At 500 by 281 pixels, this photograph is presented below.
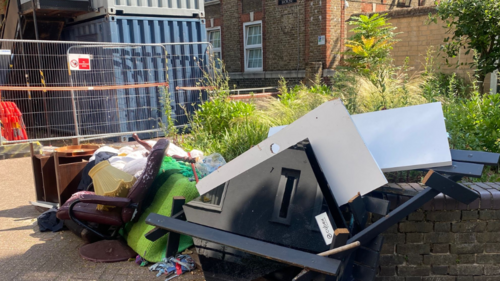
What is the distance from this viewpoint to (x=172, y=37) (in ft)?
34.7

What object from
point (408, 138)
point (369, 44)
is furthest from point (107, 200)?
point (369, 44)

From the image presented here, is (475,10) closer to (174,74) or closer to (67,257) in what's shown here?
(174,74)

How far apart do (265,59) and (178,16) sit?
27.4ft

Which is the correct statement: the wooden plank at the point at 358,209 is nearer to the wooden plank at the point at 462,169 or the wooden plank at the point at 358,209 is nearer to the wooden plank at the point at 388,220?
the wooden plank at the point at 388,220

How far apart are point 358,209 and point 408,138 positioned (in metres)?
0.68

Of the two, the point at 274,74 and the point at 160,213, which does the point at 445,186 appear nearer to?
the point at 160,213

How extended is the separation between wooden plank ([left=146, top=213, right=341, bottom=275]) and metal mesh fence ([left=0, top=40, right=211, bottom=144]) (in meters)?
6.03

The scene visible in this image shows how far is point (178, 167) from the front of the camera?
14.3 feet

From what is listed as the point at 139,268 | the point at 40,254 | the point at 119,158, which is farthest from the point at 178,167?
the point at 40,254

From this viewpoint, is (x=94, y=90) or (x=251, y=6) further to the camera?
(x=251, y=6)

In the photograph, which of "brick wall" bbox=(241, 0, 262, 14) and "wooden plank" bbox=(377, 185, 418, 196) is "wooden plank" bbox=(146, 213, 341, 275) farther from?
"brick wall" bbox=(241, 0, 262, 14)

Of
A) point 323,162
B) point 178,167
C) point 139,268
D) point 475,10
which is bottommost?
point 139,268

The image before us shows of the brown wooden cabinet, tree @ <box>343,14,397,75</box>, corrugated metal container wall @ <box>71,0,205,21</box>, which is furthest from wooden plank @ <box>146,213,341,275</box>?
tree @ <box>343,14,397,75</box>

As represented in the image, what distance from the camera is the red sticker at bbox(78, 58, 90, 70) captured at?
8.53 m
